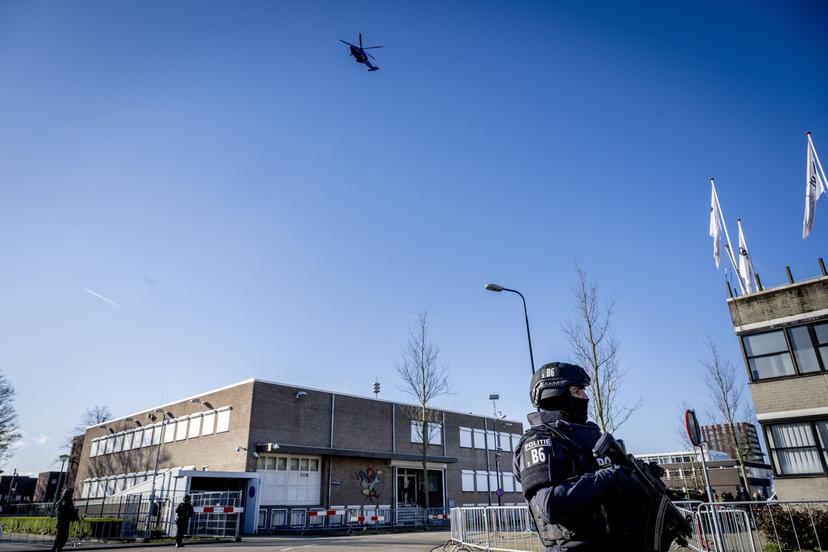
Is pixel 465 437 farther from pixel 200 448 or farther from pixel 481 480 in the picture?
pixel 200 448

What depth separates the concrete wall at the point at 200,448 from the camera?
103ft

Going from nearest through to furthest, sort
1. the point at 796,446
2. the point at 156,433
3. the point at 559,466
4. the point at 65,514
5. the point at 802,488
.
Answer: the point at 559,466
the point at 65,514
the point at 802,488
the point at 796,446
the point at 156,433

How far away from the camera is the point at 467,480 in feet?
143

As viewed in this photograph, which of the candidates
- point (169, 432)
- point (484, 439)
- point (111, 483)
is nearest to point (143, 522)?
point (169, 432)

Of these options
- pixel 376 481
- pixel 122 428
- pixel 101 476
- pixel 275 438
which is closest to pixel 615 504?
pixel 275 438

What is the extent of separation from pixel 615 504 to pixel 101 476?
5560 cm

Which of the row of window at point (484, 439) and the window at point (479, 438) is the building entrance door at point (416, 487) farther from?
the window at point (479, 438)

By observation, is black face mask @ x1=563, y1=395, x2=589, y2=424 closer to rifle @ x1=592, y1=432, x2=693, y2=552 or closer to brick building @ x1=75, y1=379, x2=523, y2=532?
rifle @ x1=592, y1=432, x2=693, y2=552

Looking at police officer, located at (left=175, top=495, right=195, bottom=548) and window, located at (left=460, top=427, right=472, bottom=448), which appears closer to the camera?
police officer, located at (left=175, top=495, right=195, bottom=548)

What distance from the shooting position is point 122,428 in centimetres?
4588

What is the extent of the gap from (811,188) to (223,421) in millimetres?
33161

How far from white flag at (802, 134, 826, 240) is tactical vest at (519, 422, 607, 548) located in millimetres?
19895

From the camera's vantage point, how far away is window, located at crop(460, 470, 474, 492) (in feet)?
141

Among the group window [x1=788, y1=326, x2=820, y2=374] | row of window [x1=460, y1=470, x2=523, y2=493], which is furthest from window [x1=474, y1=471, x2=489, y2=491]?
window [x1=788, y1=326, x2=820, y2=374]
